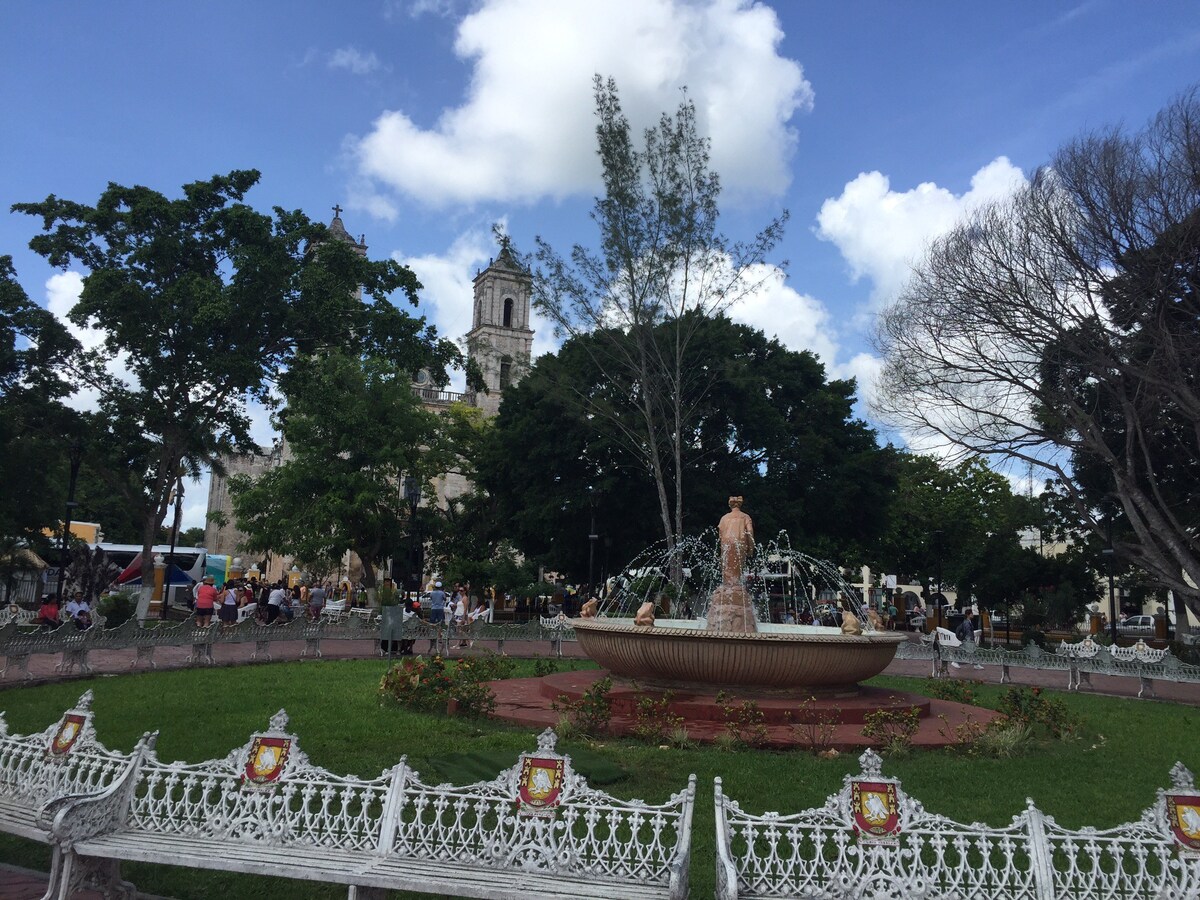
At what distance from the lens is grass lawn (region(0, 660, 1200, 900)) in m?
6.22

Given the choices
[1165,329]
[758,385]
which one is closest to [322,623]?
[758,385]

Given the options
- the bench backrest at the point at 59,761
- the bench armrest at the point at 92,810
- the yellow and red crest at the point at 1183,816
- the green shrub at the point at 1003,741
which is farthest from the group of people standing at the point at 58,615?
the yellow and red crest at the point at 1183,816

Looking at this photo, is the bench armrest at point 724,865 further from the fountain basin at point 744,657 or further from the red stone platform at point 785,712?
the fountain basin at point 744,657

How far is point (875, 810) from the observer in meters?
3.93

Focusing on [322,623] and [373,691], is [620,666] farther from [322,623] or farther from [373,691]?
[322,623]

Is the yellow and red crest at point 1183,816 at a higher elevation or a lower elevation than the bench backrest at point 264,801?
higher

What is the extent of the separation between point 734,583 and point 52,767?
834 centimetres

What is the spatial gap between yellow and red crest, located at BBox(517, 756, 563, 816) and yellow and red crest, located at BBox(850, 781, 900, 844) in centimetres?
132

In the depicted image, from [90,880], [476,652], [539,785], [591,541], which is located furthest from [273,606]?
[539,785]

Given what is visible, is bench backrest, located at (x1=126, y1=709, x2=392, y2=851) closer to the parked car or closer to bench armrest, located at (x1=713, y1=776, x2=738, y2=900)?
bench armrest, located at (x1=713, y1=776, x2=738, y2=900)

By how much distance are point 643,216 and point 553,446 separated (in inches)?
365

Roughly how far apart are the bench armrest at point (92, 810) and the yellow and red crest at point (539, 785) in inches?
76.7

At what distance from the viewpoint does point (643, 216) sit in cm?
2053

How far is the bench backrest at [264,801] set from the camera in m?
4.27
